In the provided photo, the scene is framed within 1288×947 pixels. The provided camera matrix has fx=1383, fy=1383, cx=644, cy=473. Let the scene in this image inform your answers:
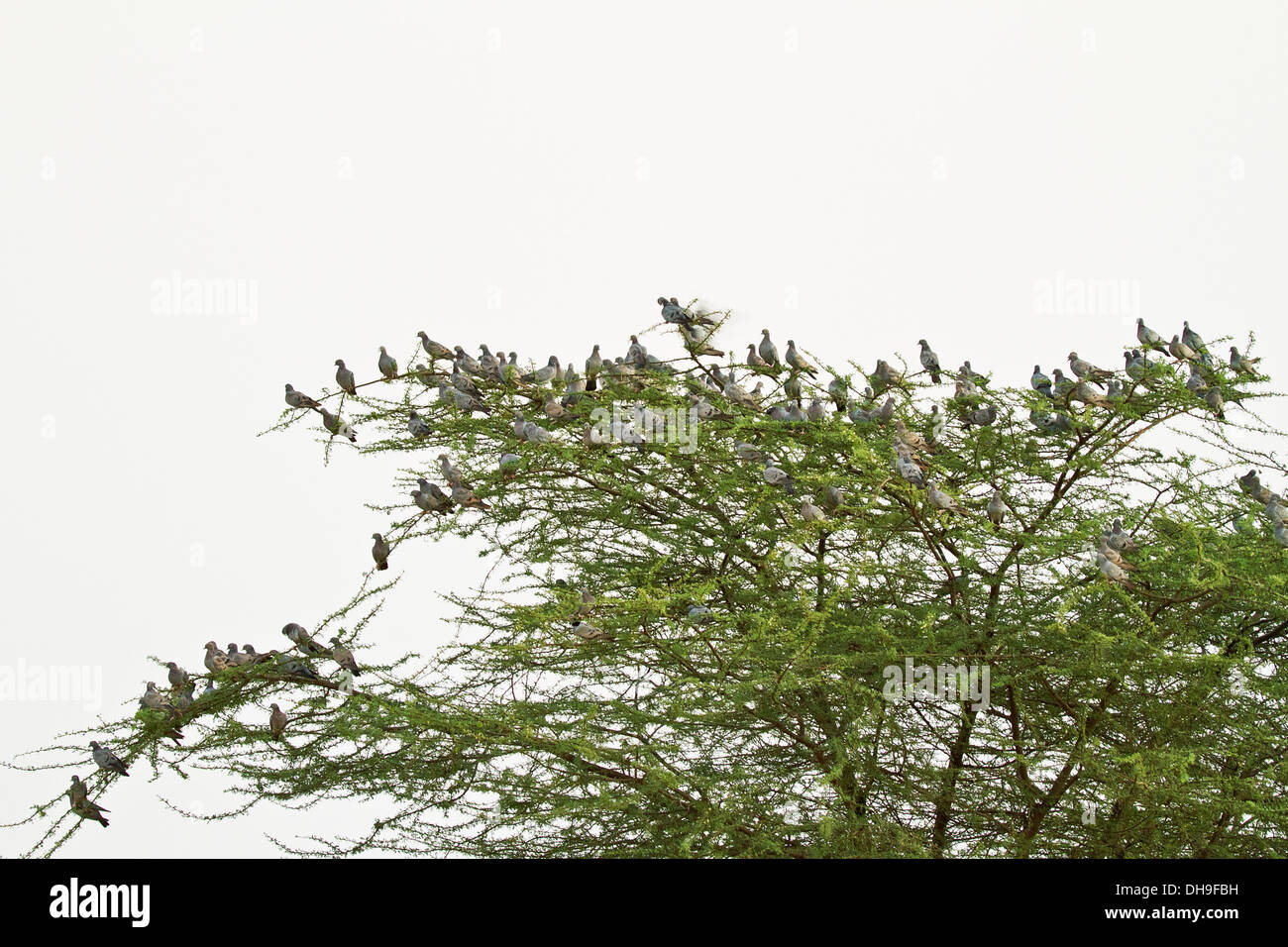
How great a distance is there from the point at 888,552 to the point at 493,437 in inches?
104

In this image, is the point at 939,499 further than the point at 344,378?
No

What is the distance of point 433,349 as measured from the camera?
9094mm

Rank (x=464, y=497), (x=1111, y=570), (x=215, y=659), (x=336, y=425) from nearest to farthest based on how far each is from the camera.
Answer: (x=1111, y=570) < (x=464, y=497) < (x=215, y=659) < (x=336, y=425)

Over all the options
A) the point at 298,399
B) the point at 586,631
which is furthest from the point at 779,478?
the point at 298,399

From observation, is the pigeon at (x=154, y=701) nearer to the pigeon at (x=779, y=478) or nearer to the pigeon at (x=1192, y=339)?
the pigeon at (x=779, y=478)

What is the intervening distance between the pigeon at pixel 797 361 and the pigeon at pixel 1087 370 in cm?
157

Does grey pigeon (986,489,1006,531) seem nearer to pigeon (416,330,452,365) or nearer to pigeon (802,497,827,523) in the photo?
pigeon (802,497,827,523)

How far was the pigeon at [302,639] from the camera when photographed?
25.0 feet

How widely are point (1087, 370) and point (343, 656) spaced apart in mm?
4710

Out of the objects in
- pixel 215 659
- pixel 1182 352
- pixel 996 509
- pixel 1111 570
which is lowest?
pixel 215 659

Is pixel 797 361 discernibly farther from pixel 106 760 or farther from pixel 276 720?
pixel 106 760
